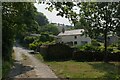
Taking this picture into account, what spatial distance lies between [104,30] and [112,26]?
1455mm

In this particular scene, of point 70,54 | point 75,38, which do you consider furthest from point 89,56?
point 75,38

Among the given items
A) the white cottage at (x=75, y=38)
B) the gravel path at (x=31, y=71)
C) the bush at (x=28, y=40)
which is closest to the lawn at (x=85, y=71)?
the gravel path at (x=31, y=71)

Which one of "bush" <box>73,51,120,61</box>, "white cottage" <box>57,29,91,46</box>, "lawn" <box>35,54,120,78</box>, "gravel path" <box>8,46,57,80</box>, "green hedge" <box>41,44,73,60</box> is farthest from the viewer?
"white cottage" <box>57,29,91,46</box>

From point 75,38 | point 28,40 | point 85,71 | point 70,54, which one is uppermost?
point 75,38

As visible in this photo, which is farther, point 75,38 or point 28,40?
point 28,40

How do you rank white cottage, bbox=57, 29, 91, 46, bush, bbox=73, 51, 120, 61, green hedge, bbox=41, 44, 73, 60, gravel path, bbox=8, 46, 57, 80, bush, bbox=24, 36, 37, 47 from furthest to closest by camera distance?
bush, bbox=24, 36, 37, 47 < white cottage, bbox=57, 29, 91, 46 < green hedge, bbox=41, 44, 73, 60 < bush, bbox=73, 51, 120, 61 < gravel path, bbox=8, 46, 57, 80

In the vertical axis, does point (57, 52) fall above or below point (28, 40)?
below

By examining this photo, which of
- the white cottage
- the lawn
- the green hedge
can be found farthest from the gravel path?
the white cottage

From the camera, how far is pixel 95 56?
130 ft

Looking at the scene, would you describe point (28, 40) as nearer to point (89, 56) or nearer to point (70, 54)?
point (70, 54)

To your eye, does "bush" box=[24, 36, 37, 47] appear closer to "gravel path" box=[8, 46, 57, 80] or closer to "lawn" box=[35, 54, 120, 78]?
"gravel path" box=[8, 46, 57, 80]

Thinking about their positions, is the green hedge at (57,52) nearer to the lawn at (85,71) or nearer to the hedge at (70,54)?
the hedge at (70,54)

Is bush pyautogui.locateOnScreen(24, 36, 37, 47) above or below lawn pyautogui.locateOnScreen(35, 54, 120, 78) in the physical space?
above

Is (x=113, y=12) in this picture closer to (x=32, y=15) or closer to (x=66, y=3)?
(x=32, y=15)
